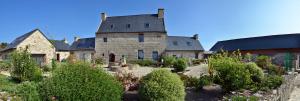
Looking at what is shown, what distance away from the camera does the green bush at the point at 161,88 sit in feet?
28.2

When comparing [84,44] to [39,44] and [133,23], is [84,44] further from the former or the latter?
[39,44]

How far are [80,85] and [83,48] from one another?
33.9 meters

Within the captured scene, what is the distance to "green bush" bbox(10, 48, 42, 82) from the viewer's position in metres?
12.3

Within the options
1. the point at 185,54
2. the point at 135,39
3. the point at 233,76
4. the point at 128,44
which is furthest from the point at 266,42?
the point at 233,76

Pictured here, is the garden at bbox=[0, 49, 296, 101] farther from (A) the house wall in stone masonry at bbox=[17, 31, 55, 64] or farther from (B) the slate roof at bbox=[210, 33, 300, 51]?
(B) the slate roof at bbox=[210, 33, 300, 51]

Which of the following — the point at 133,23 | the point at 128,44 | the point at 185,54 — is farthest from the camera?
the point at 185,54

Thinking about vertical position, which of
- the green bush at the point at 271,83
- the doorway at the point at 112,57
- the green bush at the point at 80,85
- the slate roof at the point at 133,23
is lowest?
the green bush at the point at 271,83

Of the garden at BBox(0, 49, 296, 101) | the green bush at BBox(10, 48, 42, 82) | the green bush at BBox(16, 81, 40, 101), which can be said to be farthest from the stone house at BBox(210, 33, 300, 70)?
the green bush at BBox(16, 81, 40, 101)

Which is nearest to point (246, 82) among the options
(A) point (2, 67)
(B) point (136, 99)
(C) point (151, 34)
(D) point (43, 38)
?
(B) point (136, 99)

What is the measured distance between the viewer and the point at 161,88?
8.63 metres

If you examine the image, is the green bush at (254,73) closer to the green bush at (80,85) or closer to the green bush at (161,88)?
the green bush at (161,88)

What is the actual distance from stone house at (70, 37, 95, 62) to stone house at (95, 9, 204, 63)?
2105 mm

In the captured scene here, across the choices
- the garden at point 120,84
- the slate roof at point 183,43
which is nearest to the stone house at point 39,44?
the slate roof at point 183,43

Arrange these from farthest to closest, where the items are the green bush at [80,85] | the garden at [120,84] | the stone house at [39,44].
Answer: the stone house at [39,44] < the garden at [120,84] < the green bush at [80,85]
